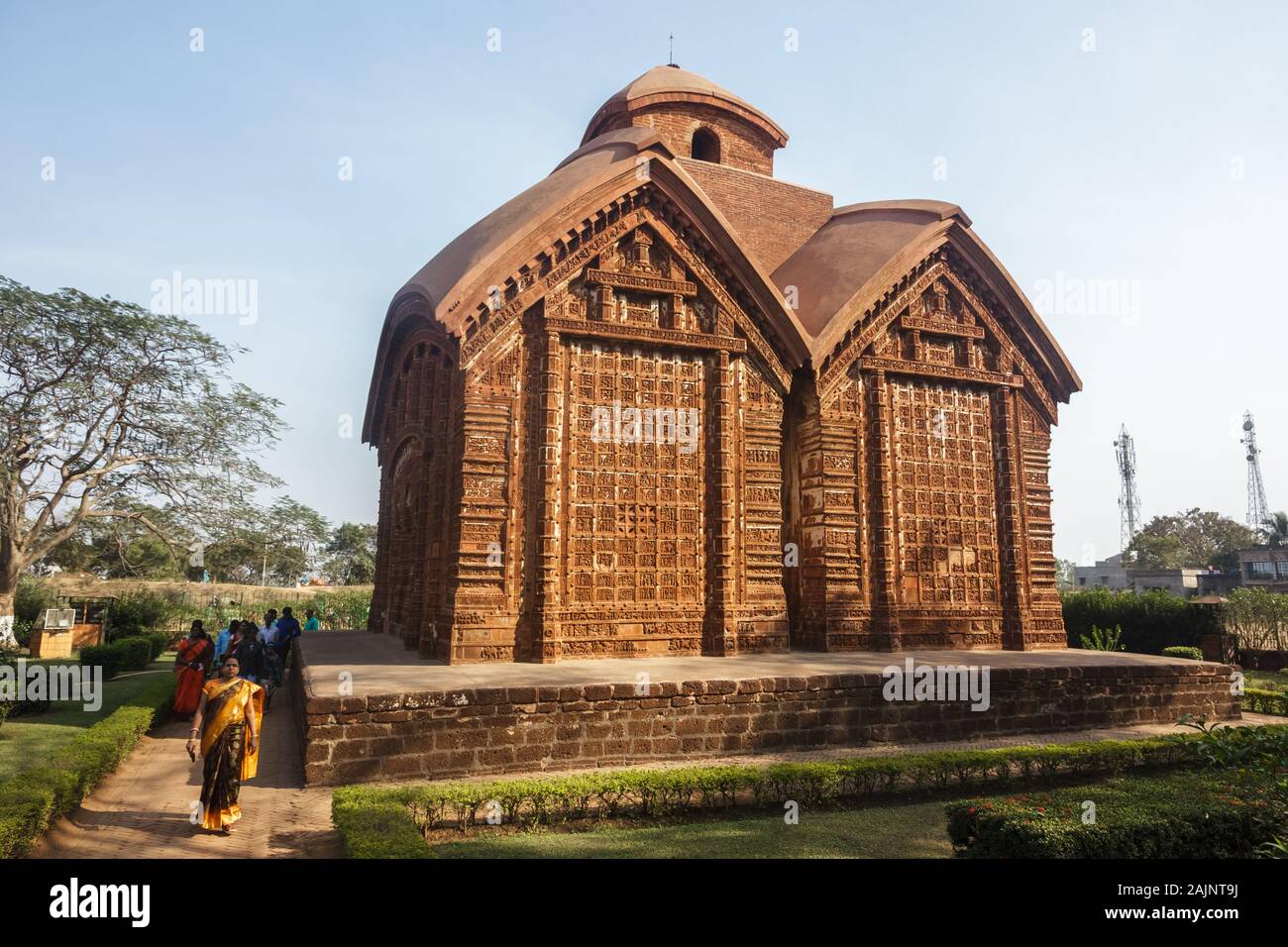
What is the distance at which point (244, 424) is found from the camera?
27359 millimetres

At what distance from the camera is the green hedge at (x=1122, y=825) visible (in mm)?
5320

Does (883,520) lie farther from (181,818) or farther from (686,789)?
(181,818)

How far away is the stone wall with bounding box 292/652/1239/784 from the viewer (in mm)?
7914

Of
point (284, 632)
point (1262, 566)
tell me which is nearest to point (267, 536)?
point (284, 632)

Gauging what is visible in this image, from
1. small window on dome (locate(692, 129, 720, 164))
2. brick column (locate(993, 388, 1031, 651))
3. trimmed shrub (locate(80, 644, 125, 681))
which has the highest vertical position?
small window on dome (locate(692, 129, 720, 164))

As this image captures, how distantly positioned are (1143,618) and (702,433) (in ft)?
62.2

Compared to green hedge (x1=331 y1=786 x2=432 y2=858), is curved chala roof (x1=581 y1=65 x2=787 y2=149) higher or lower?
higher

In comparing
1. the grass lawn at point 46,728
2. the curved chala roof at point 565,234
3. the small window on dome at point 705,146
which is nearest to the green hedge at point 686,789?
the grass lawn at point 46,728

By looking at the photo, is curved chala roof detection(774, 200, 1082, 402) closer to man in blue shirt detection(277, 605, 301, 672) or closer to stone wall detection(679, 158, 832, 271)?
stone wall detection(679, 158, 832, 271)

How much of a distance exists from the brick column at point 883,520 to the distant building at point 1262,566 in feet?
193

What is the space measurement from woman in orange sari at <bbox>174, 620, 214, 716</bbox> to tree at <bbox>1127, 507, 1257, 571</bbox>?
76.0 metres

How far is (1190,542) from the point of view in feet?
240

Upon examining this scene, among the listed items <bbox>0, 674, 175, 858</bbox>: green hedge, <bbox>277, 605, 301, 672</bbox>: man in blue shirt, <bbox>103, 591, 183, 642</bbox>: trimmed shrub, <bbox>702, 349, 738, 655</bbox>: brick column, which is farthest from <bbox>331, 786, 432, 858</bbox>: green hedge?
<bbox>103, 591, 183, 642</bbox>: trimmed shrub
